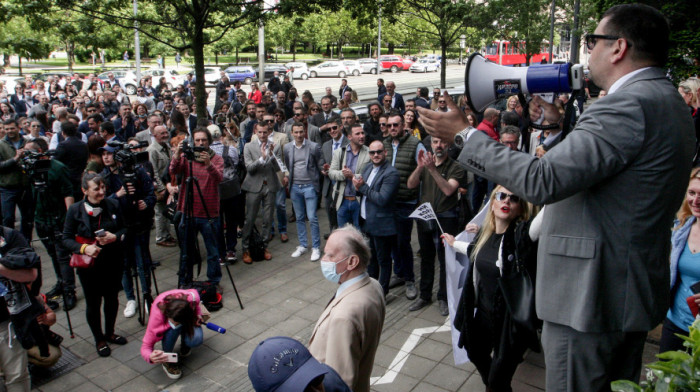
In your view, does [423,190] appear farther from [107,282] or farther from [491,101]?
[491,101]

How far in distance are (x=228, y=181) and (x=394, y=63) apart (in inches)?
1820

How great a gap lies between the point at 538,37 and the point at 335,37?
123ft

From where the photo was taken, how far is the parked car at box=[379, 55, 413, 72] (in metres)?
51.5

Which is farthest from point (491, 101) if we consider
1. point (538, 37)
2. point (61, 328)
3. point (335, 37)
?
point (335, 37)

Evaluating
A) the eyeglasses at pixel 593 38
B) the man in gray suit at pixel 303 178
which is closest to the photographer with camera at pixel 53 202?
the man in gray suit at pixel 303 178

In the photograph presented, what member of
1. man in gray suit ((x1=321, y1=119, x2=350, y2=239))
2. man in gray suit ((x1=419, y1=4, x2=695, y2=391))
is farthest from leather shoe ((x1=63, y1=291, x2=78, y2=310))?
man in gray suit ((x1=419, y1=4, x2=695, y2=391))

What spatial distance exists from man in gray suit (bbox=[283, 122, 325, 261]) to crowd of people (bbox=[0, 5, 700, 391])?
0.02 meters

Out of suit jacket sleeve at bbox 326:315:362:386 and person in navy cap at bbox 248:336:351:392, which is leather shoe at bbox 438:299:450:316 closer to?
suit jacket sleeve at bbox 326:315:362:386

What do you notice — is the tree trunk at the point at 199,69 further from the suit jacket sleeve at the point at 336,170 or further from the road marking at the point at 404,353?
the road marking at the point at 404,353

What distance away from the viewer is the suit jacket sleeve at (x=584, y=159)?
1846mm

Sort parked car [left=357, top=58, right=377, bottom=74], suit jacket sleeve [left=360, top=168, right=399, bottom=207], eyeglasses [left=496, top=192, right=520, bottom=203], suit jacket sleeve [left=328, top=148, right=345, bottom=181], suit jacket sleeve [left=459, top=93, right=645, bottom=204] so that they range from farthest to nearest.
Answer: parked car [left=357, top=58, right=377, bottom=74], suit jacket sleeve [left=328, top=148, right=345, bottom=181], suit jacket sleeve [left=360, top=168, right=399, bottom=207], eyeglasses [left=496, top=192, right=520, bottom=203], suit jacket sleeve [left=459, top=93, right=645, bottom=204]

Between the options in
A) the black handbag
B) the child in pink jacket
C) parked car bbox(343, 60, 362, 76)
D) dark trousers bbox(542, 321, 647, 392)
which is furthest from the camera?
parked car bbox(343, 60, 362, 76)

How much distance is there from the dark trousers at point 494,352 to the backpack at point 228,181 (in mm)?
4607

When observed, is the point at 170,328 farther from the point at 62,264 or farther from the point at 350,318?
the point at 350,318
